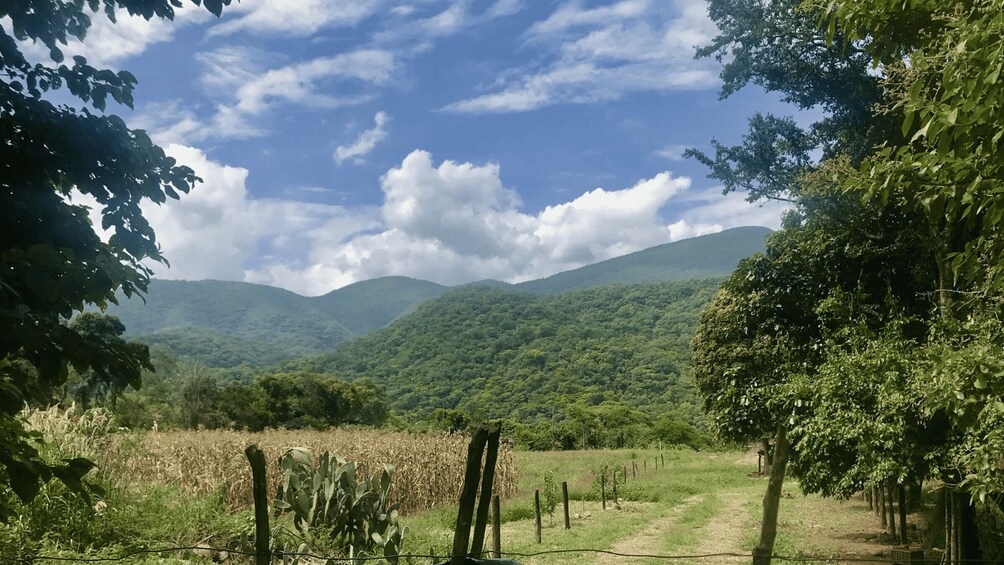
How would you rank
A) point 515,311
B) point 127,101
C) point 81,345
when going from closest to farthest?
point 81,345 < point 127,101 < point 515,311

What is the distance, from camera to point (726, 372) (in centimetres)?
1173

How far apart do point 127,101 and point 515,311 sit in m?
104

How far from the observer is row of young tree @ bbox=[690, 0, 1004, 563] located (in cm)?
669

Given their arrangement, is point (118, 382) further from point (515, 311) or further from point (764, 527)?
point (515, 311)

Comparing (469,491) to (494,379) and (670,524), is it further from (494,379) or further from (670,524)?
(494,379)

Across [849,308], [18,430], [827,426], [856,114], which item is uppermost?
[856,114]

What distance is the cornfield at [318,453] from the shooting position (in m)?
17.0

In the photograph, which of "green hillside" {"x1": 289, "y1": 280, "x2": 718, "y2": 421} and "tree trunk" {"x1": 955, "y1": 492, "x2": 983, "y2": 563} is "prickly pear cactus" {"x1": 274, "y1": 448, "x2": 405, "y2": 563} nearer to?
"tree trunk" {"x1": 955, "y1": 492, "x2": 983, "y2": 563}

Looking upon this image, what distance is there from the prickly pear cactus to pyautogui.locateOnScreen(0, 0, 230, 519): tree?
523 centimetres

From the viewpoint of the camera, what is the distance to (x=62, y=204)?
3607 mm

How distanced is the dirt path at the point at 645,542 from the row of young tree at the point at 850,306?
10.1 ft

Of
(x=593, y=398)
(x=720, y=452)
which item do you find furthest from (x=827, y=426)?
(x=593, y=398)

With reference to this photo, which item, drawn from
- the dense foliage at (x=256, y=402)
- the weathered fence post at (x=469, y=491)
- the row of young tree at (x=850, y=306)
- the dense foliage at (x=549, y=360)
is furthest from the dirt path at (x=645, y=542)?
the dense foliage at (x=256, y=402)

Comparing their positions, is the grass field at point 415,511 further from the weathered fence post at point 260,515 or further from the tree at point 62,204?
the tree at point 62,204
